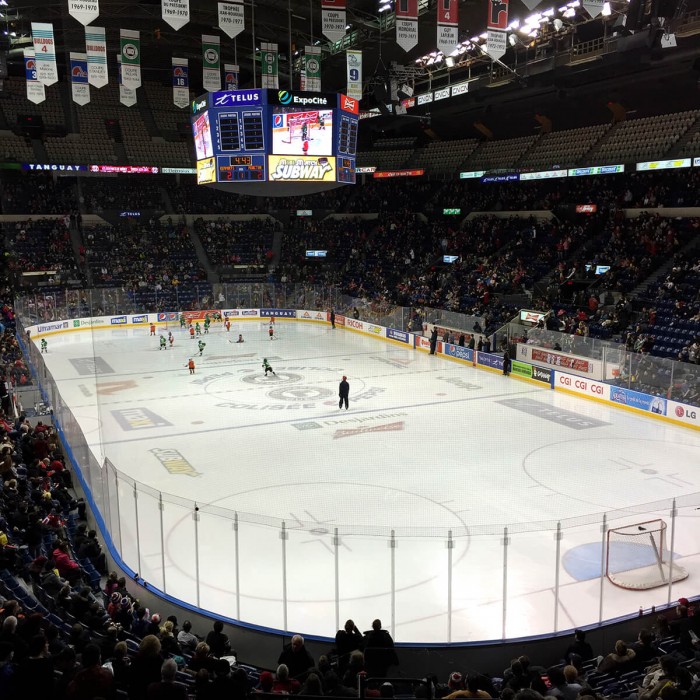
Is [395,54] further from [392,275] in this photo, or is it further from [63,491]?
[63,491]

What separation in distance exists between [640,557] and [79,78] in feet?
69.3

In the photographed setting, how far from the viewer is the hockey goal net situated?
966 cm

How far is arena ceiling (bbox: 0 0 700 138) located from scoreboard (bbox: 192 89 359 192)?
7.08 ft

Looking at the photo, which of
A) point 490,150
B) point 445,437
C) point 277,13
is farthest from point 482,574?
point 490,150

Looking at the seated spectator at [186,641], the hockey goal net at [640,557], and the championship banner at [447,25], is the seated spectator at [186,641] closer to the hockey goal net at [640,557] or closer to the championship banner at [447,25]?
the hockey goal net at [640,557]

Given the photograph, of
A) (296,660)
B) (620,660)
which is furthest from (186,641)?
(620,660)

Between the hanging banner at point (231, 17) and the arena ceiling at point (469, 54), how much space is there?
4922 millimetres

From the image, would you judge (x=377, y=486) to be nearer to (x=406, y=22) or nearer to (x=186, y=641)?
(x=186, y=641)

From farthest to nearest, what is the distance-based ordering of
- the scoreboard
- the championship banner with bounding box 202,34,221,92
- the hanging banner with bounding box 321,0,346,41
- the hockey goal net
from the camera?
the championship banner with bounding box 202,34,221,92
the scoreboard
the hanging banner with bounding box 321,0,346,41
the hockey goal net

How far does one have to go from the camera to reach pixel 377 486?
14.9m

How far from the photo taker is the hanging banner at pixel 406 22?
54.1 ft

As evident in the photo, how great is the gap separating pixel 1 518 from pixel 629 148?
107 feet

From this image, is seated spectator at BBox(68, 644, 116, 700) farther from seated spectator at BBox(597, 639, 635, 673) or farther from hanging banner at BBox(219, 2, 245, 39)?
hanging banner at BBox(219, 2, 245, 39)

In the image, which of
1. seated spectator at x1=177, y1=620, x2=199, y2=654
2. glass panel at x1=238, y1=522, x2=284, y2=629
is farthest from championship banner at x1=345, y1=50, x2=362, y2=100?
seated spectator at x1=177, y1=620, x2=199, y2=654
